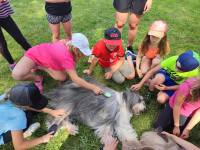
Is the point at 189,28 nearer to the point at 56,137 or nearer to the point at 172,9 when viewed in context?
the point at 172,9

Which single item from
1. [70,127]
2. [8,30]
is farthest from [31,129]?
[8,30]

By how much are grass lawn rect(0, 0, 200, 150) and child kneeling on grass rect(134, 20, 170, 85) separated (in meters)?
0.41

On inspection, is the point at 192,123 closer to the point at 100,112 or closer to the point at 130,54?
the point at 100,112

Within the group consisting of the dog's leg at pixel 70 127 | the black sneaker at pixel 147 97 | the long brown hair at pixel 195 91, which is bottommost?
the dog's leg at pixel 70 127

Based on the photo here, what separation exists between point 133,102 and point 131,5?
1808 millimetres

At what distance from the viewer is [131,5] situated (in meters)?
2.76

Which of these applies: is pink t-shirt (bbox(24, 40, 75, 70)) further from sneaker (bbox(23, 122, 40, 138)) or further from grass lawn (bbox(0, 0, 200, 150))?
sneaker (bbox(23, 122, 40, 138))

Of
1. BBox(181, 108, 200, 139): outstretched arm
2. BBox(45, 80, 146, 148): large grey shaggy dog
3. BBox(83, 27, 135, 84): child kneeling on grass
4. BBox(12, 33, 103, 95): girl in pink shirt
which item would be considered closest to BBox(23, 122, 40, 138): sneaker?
BBox(45, 80, 146, 148): large grey shaggy dog

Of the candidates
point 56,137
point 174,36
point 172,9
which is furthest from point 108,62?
point 172,9

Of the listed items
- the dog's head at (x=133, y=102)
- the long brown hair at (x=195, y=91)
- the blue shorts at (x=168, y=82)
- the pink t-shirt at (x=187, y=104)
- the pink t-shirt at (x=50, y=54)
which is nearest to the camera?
the long brown hair at (x=195, y=91)

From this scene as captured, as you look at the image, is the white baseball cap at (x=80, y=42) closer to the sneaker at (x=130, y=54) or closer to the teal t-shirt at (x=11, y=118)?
the teal t-shirt at (x=11, y=118)

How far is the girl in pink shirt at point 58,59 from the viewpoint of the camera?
213 cm

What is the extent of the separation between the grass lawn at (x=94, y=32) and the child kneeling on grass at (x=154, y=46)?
0.41m

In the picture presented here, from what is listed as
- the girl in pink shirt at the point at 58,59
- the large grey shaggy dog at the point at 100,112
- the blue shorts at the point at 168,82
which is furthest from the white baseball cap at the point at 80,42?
the blue shorts at the point at 168,82
